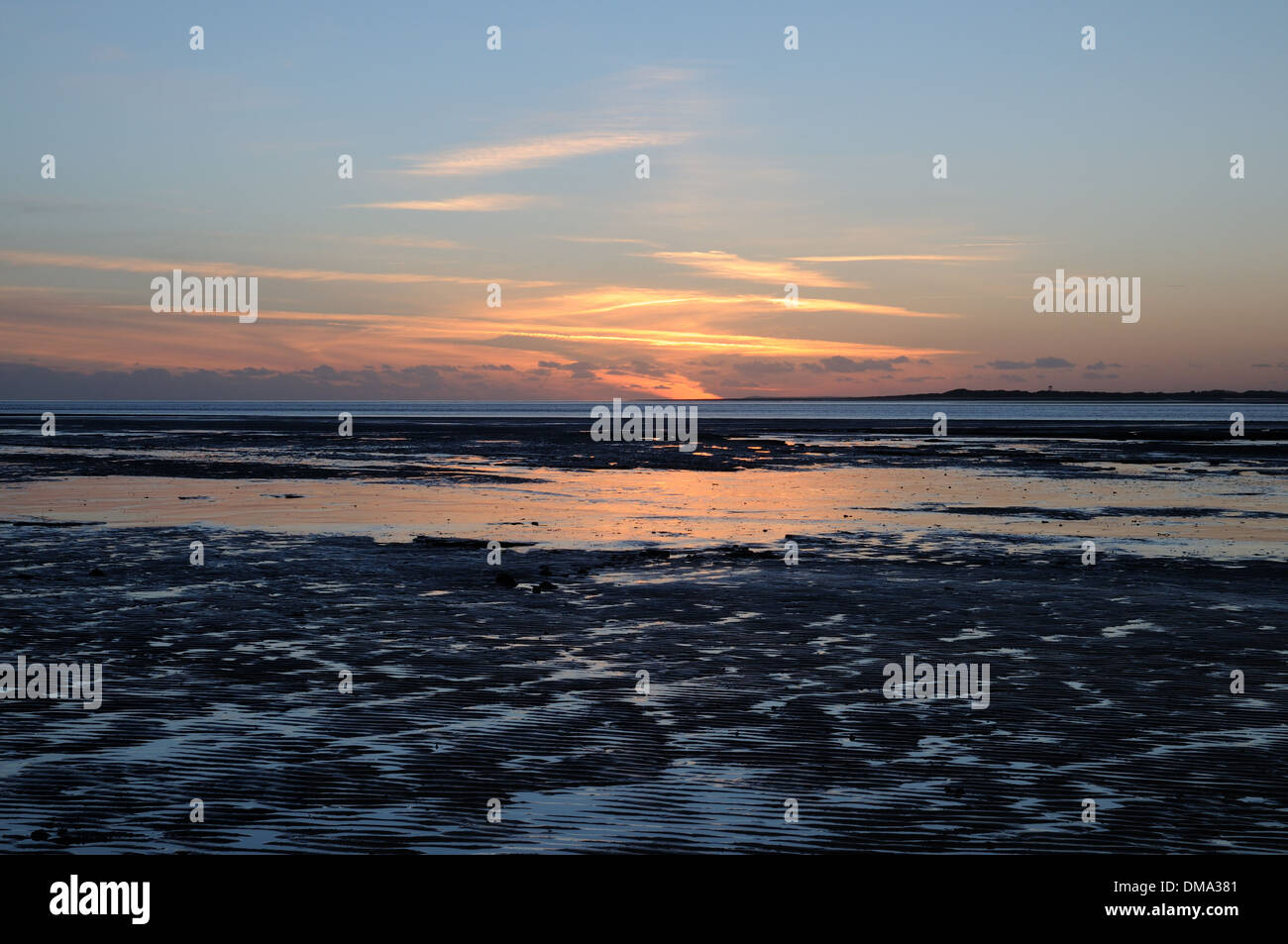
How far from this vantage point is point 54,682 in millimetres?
12211

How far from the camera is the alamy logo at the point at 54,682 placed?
38.3 feet

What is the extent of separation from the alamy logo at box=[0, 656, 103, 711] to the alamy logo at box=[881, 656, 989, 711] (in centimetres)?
878

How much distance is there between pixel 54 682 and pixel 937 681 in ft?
33.3
